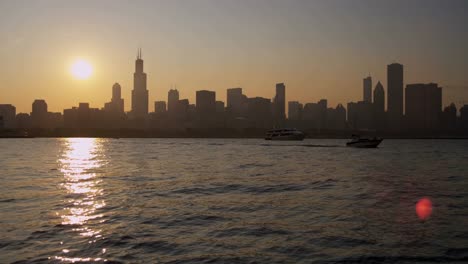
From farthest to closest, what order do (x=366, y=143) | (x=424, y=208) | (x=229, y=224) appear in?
(x=366, y=143)
(x=424, y=208)
(x=229, y=224)

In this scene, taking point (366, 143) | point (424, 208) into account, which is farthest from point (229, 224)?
point (366, 143)

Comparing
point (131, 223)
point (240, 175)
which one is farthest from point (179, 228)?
point (240, 175)

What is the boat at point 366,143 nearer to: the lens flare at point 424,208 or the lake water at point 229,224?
the lake water at point 229,224

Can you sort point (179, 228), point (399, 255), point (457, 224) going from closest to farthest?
1. point (399, 255)
2. point (179, 228)
3. point (457, 224)

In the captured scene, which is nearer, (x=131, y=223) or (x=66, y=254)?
(x=66, y=254)

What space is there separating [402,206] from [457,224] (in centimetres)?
608

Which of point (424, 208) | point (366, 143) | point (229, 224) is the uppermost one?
point (366, 143)

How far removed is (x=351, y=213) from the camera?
27531mm

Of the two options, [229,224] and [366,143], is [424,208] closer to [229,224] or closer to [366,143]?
[229,224]

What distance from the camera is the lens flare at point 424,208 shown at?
2716cm

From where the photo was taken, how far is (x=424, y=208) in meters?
29.8

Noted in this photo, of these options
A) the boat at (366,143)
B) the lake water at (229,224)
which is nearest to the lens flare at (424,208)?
the lake water at (229,224)

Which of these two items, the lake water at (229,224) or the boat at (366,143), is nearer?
the lake water at (229,224)

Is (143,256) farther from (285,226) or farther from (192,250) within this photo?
(285,226)
